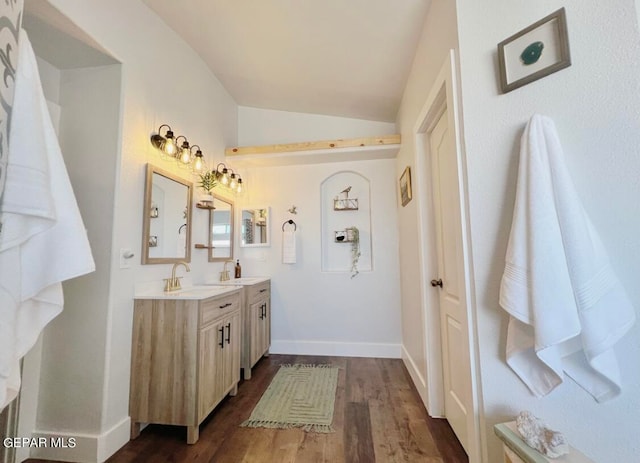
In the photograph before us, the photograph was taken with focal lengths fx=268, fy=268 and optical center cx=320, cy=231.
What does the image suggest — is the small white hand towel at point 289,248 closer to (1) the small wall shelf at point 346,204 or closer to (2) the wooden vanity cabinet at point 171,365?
(1) the small wall shelf at point 346,204

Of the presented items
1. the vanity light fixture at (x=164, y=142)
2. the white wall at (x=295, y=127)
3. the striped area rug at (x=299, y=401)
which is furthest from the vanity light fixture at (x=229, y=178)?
the striped area rug at (x=299, y=401)

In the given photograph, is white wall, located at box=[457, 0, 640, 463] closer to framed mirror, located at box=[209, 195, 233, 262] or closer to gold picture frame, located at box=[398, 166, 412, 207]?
gold picture frame, located at box=[398, 166, 412, 207]

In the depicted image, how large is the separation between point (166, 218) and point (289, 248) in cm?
140

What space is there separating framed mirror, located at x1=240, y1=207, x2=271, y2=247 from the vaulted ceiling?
1.35 meters

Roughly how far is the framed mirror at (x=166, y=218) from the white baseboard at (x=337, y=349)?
1.52m

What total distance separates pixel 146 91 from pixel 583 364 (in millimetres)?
2758

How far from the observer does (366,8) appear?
1.70m

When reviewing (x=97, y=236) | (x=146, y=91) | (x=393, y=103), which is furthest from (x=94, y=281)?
(x=393, y=103)

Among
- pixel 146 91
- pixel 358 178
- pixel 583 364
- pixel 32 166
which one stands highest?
pixel 146 91

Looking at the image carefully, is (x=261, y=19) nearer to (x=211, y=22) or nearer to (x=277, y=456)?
(x=211, y=22)

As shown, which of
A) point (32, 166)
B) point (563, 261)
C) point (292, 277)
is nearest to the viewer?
point (32, 166)

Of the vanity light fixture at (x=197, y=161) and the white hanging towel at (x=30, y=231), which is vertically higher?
the vanity light fixture at (x=197, y=161)

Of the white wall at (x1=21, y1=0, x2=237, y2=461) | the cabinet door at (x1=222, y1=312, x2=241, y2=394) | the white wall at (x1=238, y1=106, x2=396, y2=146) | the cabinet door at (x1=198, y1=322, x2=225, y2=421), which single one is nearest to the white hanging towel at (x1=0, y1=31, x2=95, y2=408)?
the white wall at (x1=21, y1=0, x2=237, y2=461)

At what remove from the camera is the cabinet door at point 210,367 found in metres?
1.69
